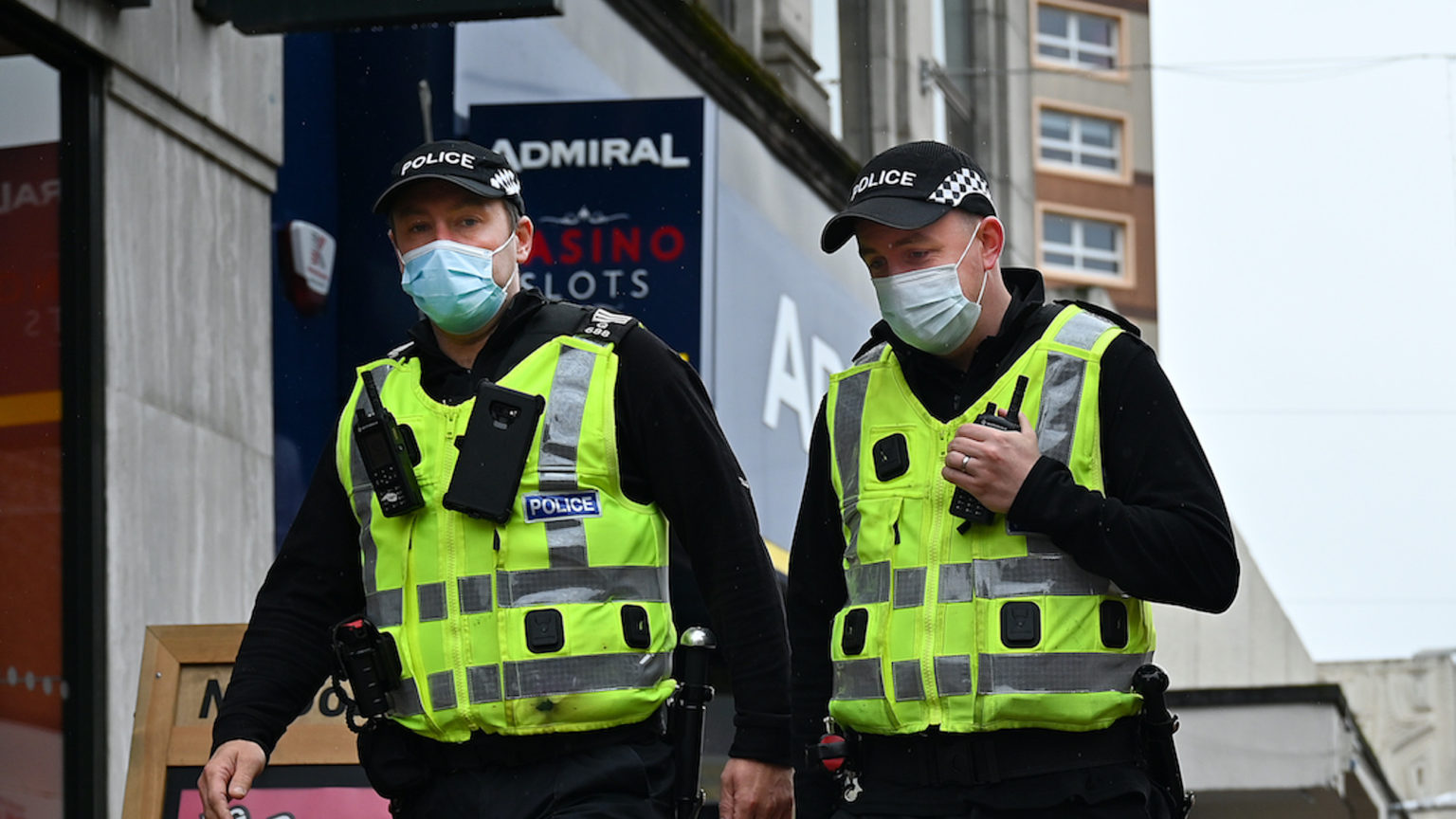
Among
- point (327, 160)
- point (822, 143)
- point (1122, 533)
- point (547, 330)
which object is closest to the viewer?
point (1122, 533)

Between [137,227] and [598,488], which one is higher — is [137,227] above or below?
above

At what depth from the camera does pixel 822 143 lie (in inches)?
725

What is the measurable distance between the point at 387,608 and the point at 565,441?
0.53 meters

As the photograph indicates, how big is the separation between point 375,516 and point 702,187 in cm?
704

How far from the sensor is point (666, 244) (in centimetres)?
1179

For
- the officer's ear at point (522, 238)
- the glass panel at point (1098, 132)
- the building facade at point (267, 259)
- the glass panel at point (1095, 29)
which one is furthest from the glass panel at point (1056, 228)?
the officer's ear at point (522, 238)

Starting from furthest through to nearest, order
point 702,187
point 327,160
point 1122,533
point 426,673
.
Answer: point 702,187, point 327,160, point 426,673, point 1122,533

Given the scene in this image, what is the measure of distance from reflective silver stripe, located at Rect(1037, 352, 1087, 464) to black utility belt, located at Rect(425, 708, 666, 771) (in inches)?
40.6

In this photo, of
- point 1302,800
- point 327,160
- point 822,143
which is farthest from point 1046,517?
point 1302,800

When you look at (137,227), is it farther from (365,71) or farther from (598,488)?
(598,488)

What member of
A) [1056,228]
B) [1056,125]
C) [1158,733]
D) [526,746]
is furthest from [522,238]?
[1056,228]

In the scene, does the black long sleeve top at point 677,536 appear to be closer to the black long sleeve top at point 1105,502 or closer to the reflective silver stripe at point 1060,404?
the black long sleeve top at point 1105,502

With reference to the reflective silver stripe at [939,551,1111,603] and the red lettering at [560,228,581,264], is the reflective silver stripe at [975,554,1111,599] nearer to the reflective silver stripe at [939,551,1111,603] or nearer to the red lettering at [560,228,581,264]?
the reflective silver stripe at [939,551,1111,603]

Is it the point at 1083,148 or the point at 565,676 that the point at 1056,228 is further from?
the point at 565,676
